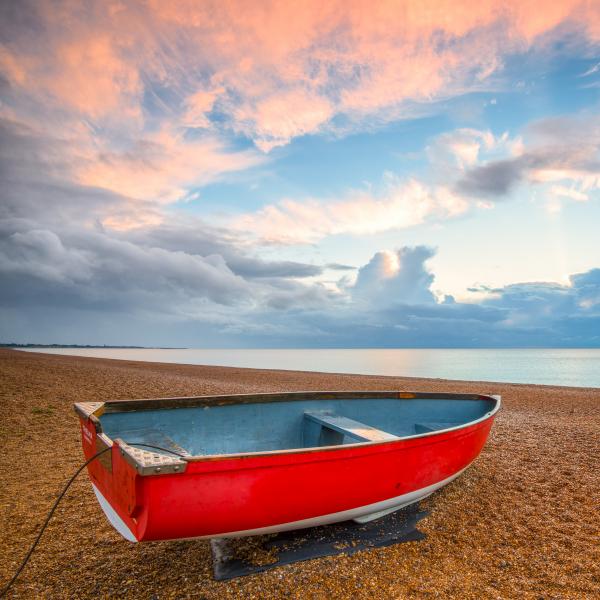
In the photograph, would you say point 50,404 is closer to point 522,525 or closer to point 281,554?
point 281,554

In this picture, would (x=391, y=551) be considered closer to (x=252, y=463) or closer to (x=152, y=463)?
(x=252, y=463)

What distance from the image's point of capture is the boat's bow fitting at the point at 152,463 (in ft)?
10.7

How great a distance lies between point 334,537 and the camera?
16.2 ft

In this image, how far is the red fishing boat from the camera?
349 cm

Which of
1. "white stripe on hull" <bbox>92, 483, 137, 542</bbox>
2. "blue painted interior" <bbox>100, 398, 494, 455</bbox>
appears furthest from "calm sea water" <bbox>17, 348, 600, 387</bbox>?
"white stripe on hull" <bbox>92, 483, 137, 542</bbox>

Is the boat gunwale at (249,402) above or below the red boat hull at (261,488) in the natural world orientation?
above

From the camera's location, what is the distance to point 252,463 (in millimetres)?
3746

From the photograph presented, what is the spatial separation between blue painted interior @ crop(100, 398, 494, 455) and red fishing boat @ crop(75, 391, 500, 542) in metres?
0.02

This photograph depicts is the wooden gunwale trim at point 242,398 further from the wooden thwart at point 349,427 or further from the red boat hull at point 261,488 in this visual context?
the red boat hull at point 261,488

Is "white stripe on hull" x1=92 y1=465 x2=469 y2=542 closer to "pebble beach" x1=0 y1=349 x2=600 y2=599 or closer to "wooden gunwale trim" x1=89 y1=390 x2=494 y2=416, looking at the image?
"pebble beach" x1=0 y1=349 x2=600 y2=599

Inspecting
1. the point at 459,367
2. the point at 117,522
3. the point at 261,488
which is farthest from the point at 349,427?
the point at 459,367

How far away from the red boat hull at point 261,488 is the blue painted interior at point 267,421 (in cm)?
103

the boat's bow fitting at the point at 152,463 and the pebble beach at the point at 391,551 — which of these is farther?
the pebble beach at the point at 391,551

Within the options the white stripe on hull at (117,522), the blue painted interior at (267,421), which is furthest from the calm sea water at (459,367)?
the white stripe on hull at (117,522)
